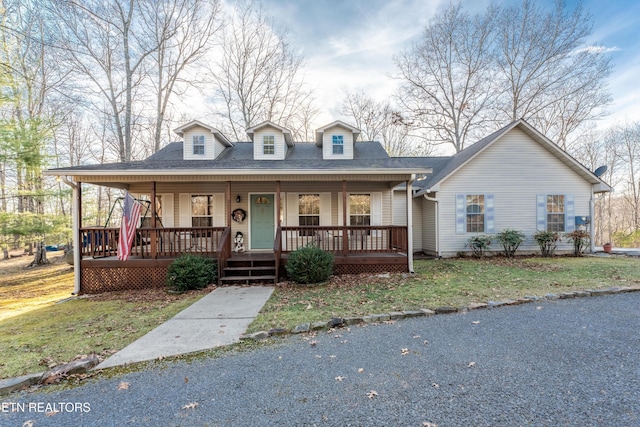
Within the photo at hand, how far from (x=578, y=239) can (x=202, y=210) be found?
14.9 metres

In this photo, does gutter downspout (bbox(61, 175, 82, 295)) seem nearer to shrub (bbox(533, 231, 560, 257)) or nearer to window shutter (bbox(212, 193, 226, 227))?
window shutter (bbox(212, 193, 226, 227))

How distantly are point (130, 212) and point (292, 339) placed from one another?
6.01m

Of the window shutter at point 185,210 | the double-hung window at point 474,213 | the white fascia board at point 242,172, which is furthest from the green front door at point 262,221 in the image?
the double-hung window at point 474,213

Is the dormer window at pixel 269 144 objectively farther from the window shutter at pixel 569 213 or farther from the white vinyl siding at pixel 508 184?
the window shutter at pixel 569 213

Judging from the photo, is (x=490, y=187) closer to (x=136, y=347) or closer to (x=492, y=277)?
(x=492, y=277)

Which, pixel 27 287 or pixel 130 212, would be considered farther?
pixel 27 287

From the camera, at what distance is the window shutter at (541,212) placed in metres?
11.5

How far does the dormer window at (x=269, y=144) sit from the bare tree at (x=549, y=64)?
16.8 metres

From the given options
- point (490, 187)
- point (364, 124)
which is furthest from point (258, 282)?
point (364, 124)

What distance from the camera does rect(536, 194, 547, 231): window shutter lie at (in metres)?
11.5

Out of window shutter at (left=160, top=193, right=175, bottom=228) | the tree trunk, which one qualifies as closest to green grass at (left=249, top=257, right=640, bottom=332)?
window shutter at (left=160, top=193, right=175, bottom=228)

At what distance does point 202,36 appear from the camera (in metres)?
16.0

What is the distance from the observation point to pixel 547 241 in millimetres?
11000

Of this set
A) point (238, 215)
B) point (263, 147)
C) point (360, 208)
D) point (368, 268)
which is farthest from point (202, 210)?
point (368, 268)
